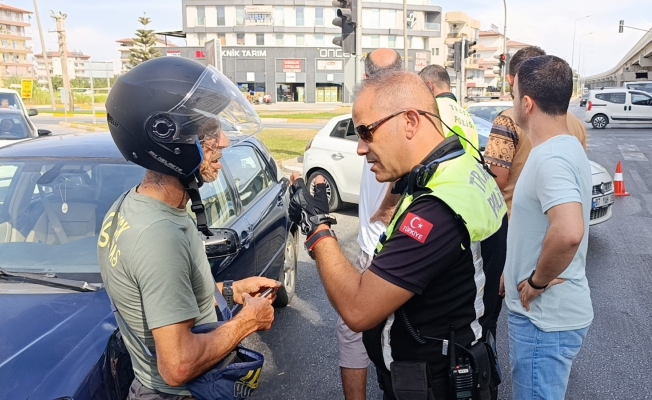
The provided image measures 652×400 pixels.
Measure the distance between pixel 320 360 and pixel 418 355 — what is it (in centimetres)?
238

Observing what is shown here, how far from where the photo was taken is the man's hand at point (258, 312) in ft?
6.11

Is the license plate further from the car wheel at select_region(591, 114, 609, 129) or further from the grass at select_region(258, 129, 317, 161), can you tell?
the car wheel at select_region(591, 114, 609, 129)

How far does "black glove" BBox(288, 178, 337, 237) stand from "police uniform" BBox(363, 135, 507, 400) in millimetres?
289

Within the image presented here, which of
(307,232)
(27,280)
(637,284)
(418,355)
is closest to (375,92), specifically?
(307,232)

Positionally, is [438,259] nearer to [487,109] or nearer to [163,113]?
[163,113]

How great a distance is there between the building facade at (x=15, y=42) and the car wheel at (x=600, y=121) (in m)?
97.7

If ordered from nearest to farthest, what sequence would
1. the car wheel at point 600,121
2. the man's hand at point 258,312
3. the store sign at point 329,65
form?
the man's hand at point 258,312, the car wheel at point 600,121, the store sign at point 329,65

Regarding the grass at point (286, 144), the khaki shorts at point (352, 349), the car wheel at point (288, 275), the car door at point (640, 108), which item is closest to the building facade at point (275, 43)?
the car door at point (640, 108)

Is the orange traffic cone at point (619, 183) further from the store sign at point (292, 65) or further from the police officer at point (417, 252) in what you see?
the store sign at point (292, 65)

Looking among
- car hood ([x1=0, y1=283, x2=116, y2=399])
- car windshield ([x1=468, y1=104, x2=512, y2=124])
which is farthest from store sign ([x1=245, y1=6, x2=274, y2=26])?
car hood ([x1=0, y1=283, x2=116, y2=399])

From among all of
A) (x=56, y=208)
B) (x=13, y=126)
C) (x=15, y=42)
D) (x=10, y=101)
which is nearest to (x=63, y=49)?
(x=10, y=101)

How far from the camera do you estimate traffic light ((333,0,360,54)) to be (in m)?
9.65

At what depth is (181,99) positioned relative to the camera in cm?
177

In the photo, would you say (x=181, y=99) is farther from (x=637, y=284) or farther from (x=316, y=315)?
(x=637, y=284)
